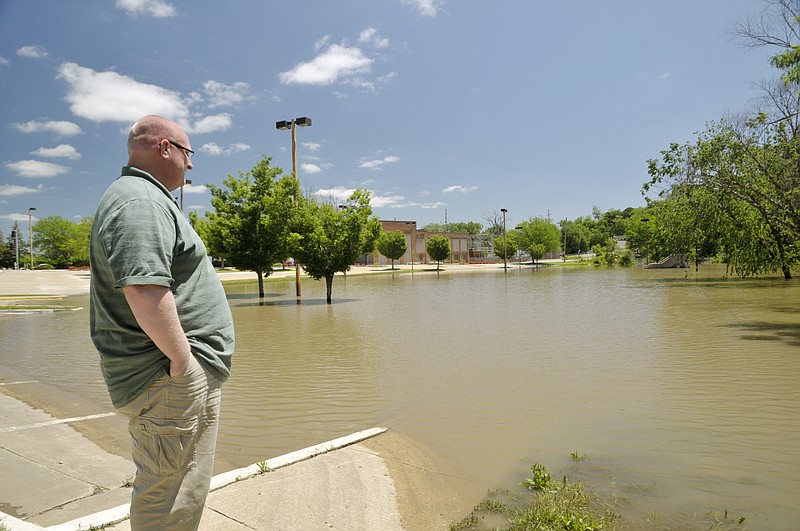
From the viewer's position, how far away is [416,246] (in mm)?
100562

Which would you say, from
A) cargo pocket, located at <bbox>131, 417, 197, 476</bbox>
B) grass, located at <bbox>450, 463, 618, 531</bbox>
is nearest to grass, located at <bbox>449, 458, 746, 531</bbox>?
grass, located at <bbox>450, 463, 618, 531</bbox>

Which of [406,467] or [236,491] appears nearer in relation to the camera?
[236,491]

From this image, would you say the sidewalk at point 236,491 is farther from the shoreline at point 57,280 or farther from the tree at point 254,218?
the shoreline at point 57,280

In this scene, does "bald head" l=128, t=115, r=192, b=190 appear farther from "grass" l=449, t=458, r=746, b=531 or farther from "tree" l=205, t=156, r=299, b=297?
"tree" l=205, t=156, r=299, b=297

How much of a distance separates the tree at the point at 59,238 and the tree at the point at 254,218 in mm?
64832

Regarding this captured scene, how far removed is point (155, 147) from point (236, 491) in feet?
8.50

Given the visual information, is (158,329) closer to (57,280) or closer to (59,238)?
(57,280)

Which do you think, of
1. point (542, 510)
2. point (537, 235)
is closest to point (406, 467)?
point (542, 510)

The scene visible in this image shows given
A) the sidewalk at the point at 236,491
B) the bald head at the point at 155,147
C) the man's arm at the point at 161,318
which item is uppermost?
the bald head at the point at 155,147

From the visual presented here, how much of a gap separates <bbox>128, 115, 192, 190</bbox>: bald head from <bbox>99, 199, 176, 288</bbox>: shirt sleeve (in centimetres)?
31

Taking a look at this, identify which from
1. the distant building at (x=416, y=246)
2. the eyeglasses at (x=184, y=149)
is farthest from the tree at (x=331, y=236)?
the distant building at (x=416, y=246)

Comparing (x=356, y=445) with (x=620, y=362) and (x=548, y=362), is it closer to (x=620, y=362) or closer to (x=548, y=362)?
(x=548, y=362)

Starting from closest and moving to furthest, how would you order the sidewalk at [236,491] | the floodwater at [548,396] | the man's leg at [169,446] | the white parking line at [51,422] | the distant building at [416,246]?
the man's leg at [169,446] → the sidewalk at [236,491] → the floodwater at [548,396] → the white parking line at [51,422] → the distant building at [416,246]

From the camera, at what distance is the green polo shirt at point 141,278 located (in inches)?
80.8
